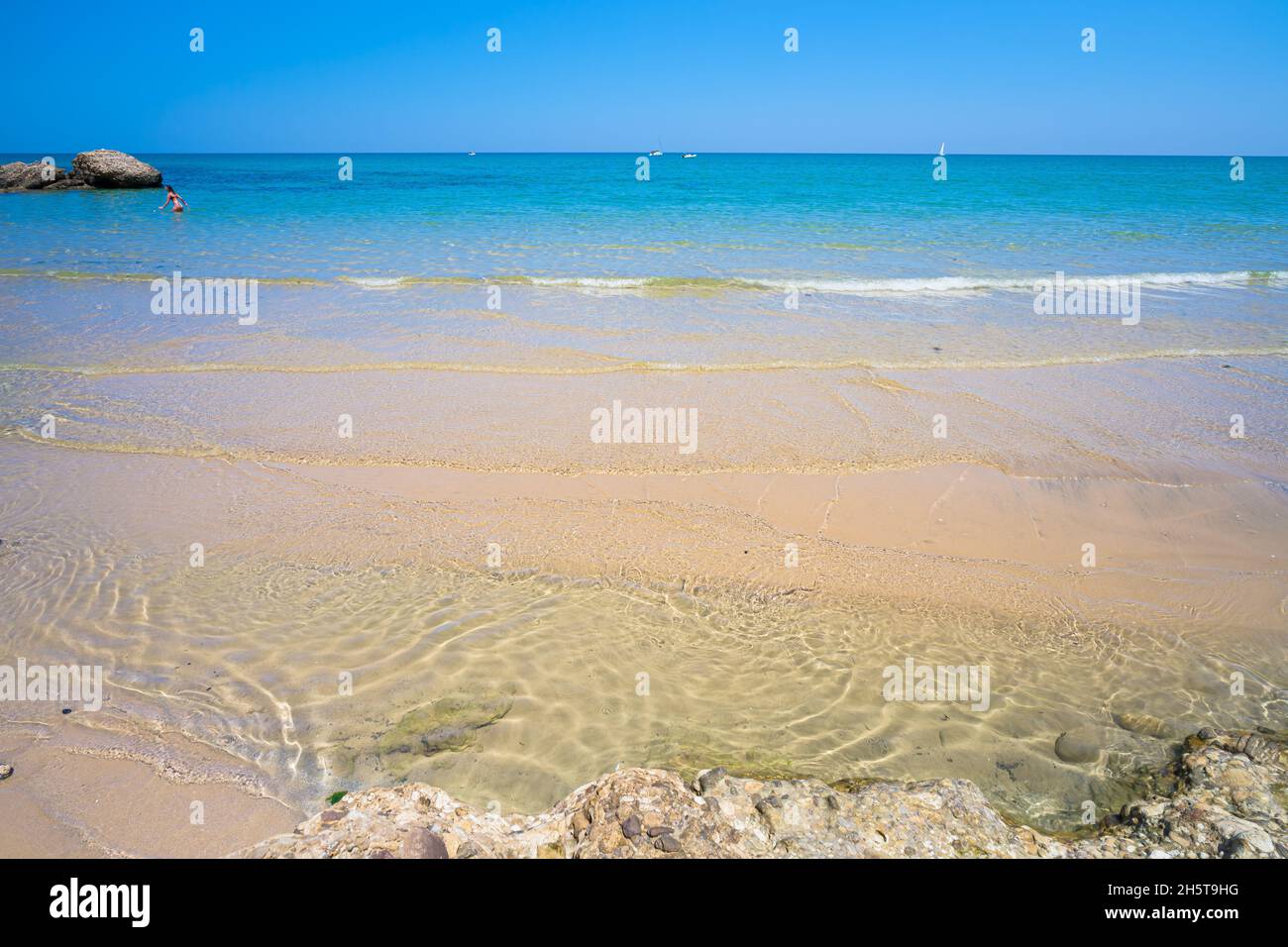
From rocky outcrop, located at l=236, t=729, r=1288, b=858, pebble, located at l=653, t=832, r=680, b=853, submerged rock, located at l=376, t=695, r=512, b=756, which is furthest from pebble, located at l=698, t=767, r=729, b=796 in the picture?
submerged rock, located at l=376, t=695, r=512, b=756

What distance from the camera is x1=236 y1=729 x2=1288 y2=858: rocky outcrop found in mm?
2299

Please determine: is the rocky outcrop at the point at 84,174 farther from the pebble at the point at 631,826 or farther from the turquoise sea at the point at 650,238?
the pebble at the point at 631,826

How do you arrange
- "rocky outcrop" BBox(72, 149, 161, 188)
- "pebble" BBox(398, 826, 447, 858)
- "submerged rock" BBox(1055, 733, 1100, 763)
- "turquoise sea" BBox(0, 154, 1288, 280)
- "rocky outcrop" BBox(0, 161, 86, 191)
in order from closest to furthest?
"pebble" BBox(398, 826, 447, 858)
"submerged rock" BBox(1055, 733, 1100, 763)
"turquoise sea" BBox(0, 154, 1288, 280)
"rocky outcrop" BBox(0, 161, 86, 191)
"rocky outcrop" BBox(72, 149, 161, 188)

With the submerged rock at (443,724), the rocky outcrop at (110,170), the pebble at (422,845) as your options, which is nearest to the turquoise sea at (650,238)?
the rocky outcrop at (110,170)

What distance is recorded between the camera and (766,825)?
2467 mm

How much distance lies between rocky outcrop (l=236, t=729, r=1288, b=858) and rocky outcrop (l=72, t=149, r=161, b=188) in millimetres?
52318

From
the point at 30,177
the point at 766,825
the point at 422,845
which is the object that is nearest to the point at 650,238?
the point at 766,825

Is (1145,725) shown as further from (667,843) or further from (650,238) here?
(650,238)

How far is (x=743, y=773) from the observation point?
3.09m

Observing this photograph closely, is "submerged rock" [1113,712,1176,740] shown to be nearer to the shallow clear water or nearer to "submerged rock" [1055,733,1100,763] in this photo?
the shallow clear water

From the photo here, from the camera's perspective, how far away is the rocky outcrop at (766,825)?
230 cm

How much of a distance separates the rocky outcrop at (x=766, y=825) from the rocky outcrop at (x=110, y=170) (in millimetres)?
52318
